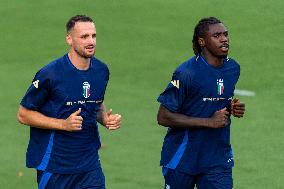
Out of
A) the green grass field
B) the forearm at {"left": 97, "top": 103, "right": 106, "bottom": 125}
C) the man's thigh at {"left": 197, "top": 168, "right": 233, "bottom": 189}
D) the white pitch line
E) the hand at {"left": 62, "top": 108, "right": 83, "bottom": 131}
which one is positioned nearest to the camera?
the hand at {"left": 62, "top": 108, "right": 83, "bottom": 131}

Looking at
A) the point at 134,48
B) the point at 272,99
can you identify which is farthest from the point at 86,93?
the point at 134,48

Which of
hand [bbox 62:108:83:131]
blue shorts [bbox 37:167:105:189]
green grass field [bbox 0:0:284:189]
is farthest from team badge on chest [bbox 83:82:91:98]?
green grass field [bbox 0:0:284:189]

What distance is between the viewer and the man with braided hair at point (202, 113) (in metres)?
10.9

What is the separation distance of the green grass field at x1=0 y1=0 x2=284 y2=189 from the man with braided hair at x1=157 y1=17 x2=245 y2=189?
2.56 m

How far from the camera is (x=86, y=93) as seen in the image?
10.6m

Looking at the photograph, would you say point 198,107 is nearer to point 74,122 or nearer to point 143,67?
point 74,122

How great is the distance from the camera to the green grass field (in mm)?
14391

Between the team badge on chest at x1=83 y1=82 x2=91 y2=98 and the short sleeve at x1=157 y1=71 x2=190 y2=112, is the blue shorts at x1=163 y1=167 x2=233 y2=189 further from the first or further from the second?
the team badge on chest at x1=83 y1=82 x2=91 y2=98

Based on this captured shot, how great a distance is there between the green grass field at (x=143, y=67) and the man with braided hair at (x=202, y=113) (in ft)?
8.38

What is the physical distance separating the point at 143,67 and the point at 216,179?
7.38 m

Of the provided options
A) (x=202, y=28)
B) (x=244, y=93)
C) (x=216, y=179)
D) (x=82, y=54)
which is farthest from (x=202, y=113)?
(x=244, y=93)

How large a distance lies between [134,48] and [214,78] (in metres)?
8.06

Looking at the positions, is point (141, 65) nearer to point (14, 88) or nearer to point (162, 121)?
point (14, 88)

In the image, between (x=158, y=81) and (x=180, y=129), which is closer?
(x=180, y=129)
